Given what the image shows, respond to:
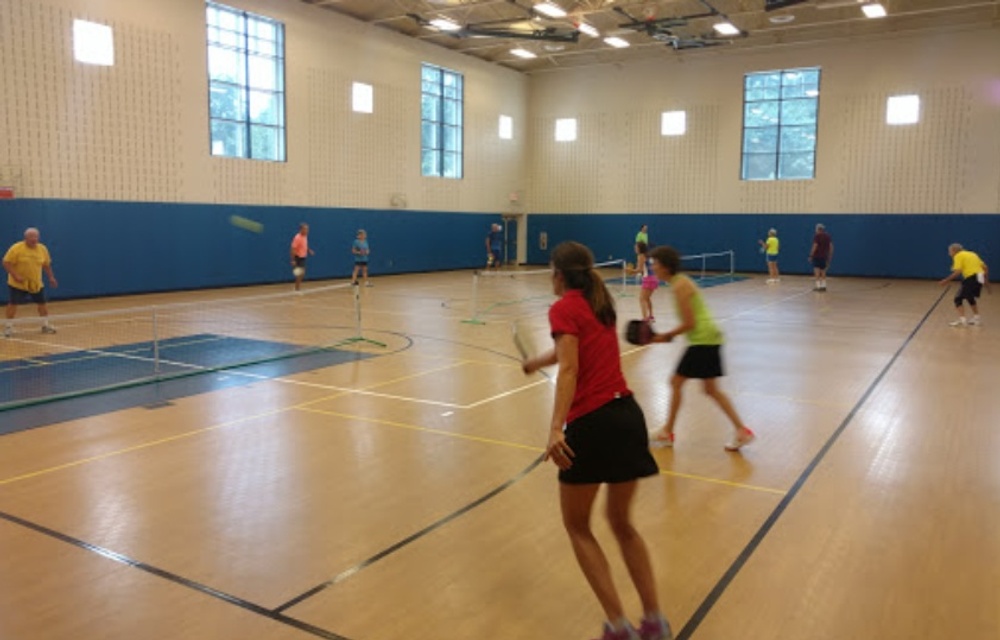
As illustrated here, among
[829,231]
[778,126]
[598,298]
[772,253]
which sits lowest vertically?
[772,253]

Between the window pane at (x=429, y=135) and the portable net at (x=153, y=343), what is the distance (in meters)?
13.9

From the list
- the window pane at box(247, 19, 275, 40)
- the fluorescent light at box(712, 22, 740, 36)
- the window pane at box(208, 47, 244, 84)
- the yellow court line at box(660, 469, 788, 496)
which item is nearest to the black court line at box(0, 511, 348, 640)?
the yellow court line at box(660, 469, 788, 496)

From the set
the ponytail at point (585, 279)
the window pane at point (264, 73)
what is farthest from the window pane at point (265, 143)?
the ponytail at point (585, 279)

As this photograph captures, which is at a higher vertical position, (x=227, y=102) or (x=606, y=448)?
(x=227, y=102)

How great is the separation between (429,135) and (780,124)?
1379 cm

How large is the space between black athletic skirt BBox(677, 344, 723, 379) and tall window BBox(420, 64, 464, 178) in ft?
80.6

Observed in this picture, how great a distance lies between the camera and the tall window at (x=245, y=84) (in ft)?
73.8

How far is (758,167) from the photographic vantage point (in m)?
31.7

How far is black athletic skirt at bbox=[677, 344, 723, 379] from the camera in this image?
22.7 ft

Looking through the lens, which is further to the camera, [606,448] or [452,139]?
[452,139]

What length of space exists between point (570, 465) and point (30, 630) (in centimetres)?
277

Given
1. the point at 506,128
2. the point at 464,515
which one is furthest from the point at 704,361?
the point at 506,128

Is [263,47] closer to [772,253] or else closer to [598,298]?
[772,253]

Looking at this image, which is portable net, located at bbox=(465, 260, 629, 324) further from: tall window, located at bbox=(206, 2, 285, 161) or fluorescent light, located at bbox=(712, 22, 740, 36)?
fluorescent light, located at bbox=(712, 22, 740, 36)
